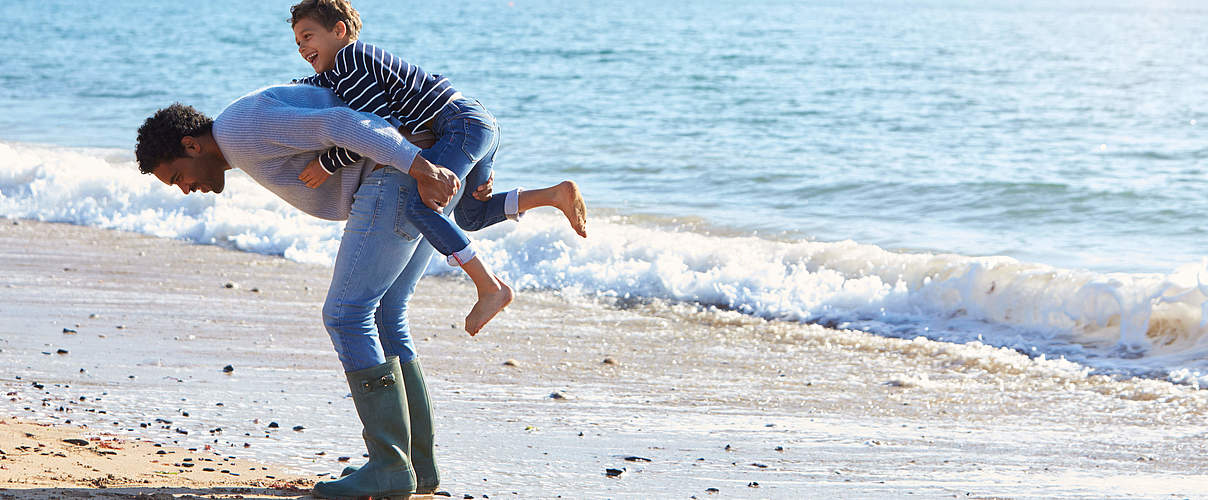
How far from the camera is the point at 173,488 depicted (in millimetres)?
3414

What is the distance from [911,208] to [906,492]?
293 inches

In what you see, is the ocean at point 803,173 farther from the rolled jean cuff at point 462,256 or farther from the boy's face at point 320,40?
the boy's face at point 320,40

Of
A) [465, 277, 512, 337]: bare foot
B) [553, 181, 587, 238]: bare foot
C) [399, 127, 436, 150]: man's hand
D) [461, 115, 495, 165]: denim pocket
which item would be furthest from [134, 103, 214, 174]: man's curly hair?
[553, 181, 587, 238]: bare foot

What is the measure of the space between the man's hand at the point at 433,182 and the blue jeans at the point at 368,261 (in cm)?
7

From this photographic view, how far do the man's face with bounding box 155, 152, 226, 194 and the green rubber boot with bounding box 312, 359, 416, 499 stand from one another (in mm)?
642

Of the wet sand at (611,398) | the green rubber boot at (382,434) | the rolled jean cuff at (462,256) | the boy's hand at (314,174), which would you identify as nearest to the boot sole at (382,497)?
the green rubber boot at (382,434)

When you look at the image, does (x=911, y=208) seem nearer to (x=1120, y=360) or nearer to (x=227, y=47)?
(x=1120, y=360)

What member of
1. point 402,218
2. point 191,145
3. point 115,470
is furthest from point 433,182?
point 115,470

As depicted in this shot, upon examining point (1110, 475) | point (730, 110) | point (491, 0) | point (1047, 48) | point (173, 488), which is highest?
point (491, 0)

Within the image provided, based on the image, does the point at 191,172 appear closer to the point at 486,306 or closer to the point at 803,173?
the point at 486,306

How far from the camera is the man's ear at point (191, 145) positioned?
123 inches

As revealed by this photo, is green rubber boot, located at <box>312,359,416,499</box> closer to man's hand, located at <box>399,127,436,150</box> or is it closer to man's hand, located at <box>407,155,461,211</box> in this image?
man's hand, located at <box>407,155,461,211</box>

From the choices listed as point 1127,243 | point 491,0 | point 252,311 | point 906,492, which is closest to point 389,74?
point 906,492

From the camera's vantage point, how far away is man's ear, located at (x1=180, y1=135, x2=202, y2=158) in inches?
123
